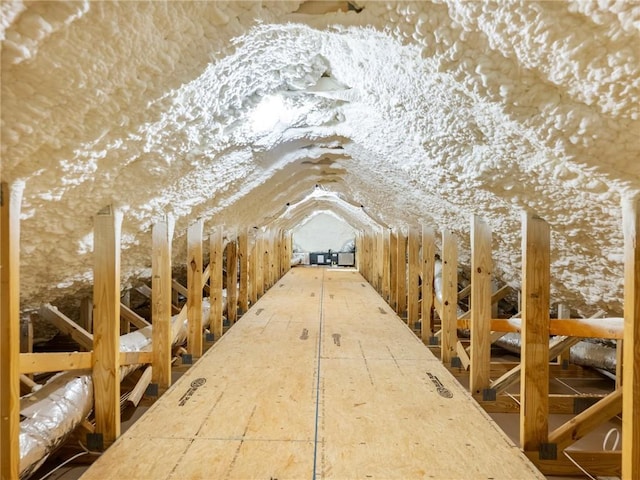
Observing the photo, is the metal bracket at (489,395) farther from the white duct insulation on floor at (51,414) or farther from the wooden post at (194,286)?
the white duct insulation on floor at (51,414)

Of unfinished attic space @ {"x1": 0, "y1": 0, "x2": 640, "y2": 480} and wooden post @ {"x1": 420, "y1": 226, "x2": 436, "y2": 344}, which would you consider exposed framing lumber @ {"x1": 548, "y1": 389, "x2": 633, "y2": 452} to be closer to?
unfinished attic space @ {"x1": 0, "y1": 0, "x2": 640, "y2": 480}

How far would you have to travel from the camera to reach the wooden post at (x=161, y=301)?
3.00 metres

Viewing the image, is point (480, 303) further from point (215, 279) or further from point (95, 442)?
point (215, 279)

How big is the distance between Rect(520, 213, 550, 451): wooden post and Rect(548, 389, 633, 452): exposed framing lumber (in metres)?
0.08

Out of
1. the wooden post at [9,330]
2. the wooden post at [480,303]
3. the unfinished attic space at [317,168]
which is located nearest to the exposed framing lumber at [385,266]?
the unfinished attic space at [317,168]

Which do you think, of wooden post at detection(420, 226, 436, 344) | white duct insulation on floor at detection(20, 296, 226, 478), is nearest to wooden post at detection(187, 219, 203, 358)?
white duct insulation on floor at detection(20, 296, 226, 478)

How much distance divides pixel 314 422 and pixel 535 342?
1.24 m

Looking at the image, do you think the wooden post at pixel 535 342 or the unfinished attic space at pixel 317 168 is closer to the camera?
the unfinished attic space at pixel 317 168

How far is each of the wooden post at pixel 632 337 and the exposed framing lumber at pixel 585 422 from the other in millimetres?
599

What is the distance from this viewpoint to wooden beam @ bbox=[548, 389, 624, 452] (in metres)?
2.24

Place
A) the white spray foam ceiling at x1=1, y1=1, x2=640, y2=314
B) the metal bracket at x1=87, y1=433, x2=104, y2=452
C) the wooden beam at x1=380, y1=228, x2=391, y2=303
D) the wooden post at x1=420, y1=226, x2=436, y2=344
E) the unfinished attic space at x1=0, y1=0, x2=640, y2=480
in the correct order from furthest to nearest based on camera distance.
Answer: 1. the wooden beam at x1=380, y1=228, x2=391, y2=303
2. the wooden post at x1=420, y1=226, x2=436, y2=344
3. the metal bracket at x1=87, y1=433, x2=104, y2=452
4. the unfinished attic space at x1=0, y1=0, x2=640, y2=480
5. the white spray foam ceiling at x1=1, y1=1, x2=640, y2=314

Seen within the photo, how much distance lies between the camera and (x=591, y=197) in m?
1.95

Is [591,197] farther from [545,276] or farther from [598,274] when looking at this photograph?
[598,274]

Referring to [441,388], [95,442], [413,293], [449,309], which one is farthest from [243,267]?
[95,442]
